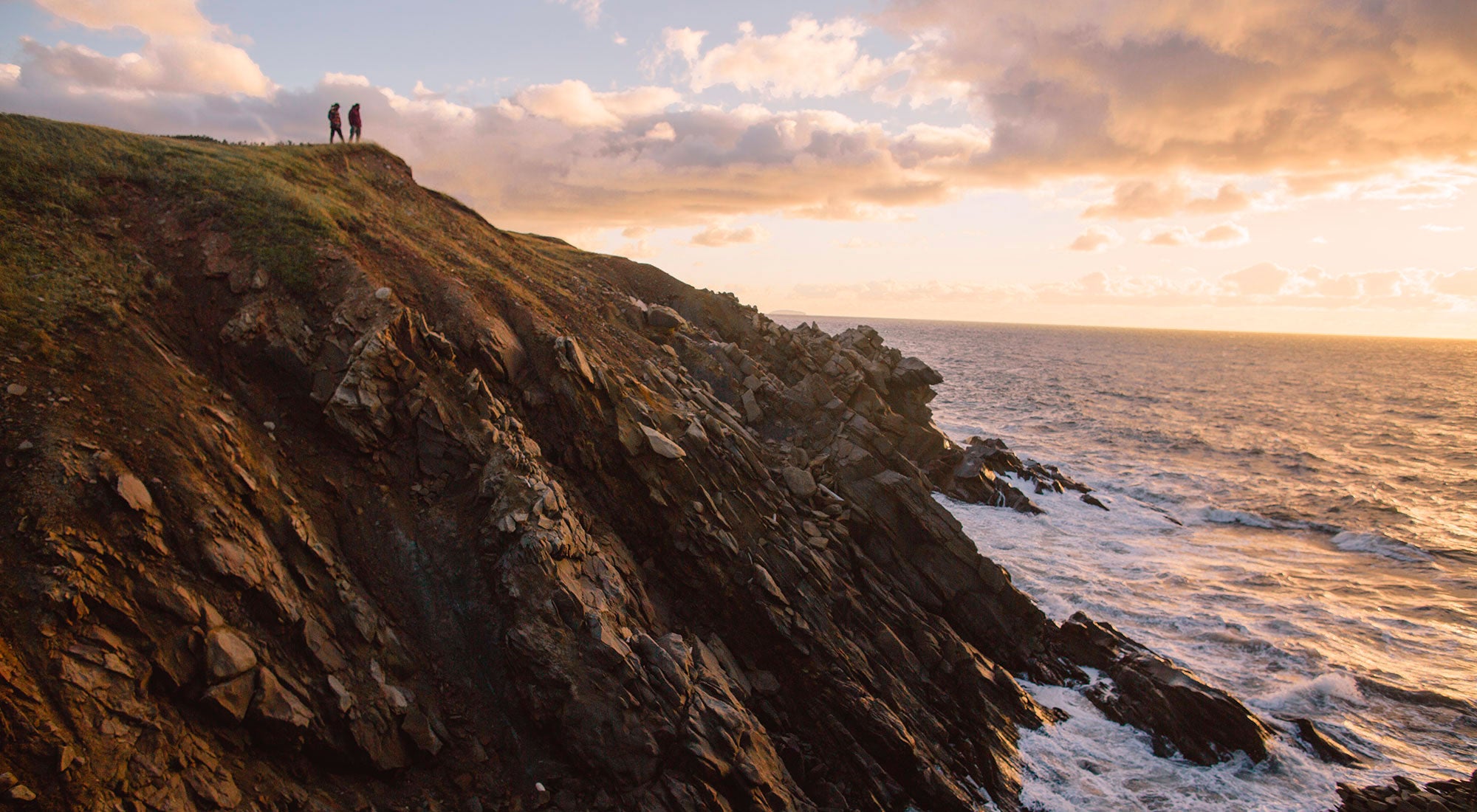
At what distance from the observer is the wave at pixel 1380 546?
117 feet

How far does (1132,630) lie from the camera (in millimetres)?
26953

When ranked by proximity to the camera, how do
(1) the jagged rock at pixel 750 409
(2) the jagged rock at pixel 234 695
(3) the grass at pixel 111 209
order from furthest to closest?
(1) the jagged rock at pixel 750 409, (3) the grass at pixel 111 209, (2) the jagged rock at pixel 234 695

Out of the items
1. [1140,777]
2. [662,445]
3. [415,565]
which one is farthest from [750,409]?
[1140,777]

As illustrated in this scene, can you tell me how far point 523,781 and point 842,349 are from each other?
29572 millimetres

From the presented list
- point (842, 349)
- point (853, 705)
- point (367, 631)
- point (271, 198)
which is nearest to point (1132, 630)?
point (853, 705)

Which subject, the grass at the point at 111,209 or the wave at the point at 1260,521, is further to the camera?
the wave at the point at 1260,521

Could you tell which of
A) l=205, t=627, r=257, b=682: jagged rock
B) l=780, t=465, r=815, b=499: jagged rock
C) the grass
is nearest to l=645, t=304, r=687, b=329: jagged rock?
l=780, t=465, r=815, b=499: jagged rock

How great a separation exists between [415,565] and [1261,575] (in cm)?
3824

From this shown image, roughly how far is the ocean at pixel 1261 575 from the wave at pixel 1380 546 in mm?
145

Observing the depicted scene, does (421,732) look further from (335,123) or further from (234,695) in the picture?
(335,123)

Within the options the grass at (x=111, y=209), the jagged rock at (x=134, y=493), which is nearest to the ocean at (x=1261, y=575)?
the jagged rock at (x=134, y=493)

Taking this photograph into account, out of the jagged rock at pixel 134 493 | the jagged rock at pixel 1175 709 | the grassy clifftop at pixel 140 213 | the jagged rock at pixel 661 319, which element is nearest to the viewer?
the jagged rock at pixel 134 493

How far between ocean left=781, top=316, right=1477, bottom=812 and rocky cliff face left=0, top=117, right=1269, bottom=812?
6.03 ft

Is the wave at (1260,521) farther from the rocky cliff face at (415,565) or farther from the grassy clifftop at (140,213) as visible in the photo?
the grassy clifftop at (140,213)
